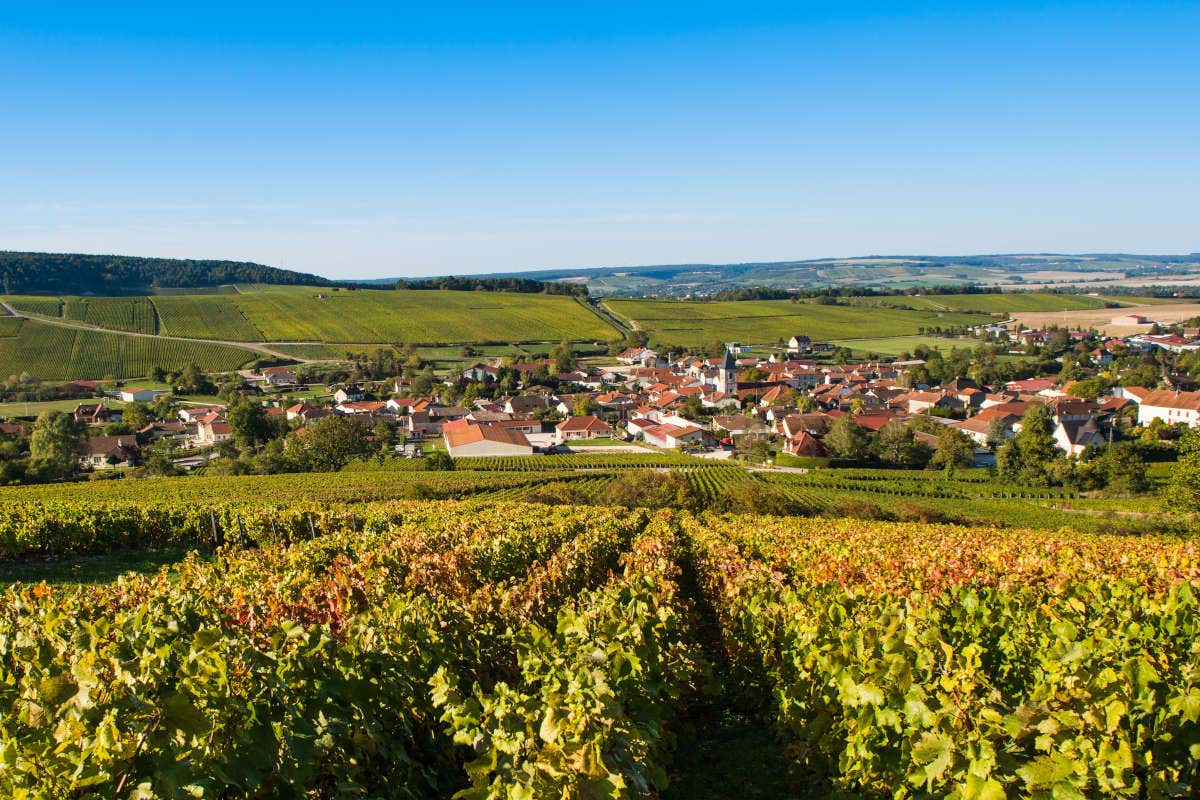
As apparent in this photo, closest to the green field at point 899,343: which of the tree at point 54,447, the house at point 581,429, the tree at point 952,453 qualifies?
the house at point 581,429

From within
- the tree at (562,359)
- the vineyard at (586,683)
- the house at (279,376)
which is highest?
the vineyard at (586,683)

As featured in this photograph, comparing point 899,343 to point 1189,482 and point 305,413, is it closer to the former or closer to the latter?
point 305,413

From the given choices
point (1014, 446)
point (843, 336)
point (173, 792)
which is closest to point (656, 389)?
point (1014, 446)

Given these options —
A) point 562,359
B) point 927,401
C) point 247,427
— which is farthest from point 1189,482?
point 562,359

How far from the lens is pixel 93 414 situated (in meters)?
81.7

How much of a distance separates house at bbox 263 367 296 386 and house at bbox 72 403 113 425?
21984 millimetres

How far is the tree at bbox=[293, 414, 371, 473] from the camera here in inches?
2335

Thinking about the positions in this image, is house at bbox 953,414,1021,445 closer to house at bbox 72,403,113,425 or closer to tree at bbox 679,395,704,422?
tree at bbox 679,395,704,422

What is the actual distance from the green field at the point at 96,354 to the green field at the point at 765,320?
8106cm

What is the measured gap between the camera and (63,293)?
154 meters

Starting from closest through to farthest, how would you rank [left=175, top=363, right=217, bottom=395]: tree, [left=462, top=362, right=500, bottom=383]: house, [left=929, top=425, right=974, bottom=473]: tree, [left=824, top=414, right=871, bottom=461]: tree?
[left=929, top=425, right=974, bottom=473]: tree
[left=824, top=414, right=871, bottom=461]: tree
[left=175, top=363, right=217, bottom=395]: tree
[left=462, top=362, right=500, bottom=383]: house

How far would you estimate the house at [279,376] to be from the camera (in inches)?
4044

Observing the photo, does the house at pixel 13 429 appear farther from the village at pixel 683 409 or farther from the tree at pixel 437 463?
the tree at pixel 437 463

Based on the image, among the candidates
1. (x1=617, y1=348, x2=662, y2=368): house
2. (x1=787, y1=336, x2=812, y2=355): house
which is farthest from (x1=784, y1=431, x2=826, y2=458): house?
(x1=787, y1=336, x2=812, y2=355): house
